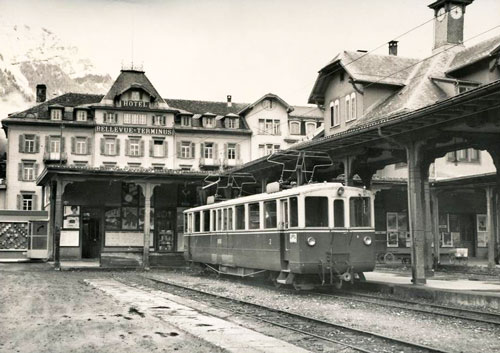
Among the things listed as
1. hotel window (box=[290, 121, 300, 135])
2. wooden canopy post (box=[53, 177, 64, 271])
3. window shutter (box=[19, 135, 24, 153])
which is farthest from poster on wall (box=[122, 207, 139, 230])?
hotel window (box=[290, 121, 300, 135])

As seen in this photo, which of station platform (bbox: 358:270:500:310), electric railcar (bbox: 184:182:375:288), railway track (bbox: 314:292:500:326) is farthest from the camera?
electric railcar (bbox: 184:182:375:288)

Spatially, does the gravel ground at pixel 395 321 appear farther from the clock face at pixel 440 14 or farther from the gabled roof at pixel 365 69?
the clock face at pixel 440 14

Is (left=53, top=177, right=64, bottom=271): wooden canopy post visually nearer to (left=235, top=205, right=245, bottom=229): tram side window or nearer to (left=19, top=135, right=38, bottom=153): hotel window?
(left=235, top=205, right=245, bottom=229): tram side window

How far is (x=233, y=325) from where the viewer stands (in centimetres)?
1002

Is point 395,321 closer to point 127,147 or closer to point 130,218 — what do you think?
point 130,218

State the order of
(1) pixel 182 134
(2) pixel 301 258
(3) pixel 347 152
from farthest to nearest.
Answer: (1) pixel 182 134 → (3) pixel 347 152 → (2) pixel 301 258

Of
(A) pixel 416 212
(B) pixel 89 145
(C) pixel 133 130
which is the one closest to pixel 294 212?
(A) pixel 416 212

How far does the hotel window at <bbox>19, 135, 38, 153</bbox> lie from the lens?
49000 millimetres

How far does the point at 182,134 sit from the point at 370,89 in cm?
2881

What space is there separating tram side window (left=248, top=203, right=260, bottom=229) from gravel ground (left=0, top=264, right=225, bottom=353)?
4.52 m

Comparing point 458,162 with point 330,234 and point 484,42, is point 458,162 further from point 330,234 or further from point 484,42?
point 330,234

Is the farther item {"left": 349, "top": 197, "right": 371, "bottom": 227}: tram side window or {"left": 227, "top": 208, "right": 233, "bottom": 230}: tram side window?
{"left": 227, "top": 208, "right": 233, "bottom": 230}: tram side window

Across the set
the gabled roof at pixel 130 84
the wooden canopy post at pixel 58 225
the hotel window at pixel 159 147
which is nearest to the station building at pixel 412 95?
the wooden canopy post at pixel 58 225

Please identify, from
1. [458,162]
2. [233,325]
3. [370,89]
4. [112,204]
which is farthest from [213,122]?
[233,325]
